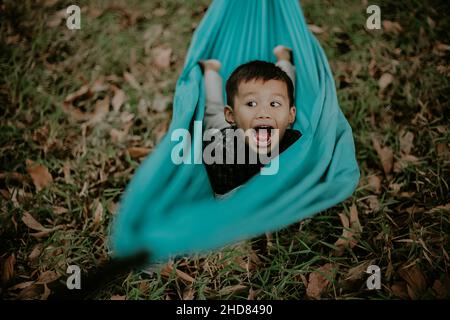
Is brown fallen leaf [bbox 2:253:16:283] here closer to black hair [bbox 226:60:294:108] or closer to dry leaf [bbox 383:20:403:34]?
black hair [bbox 226:60:294:108]

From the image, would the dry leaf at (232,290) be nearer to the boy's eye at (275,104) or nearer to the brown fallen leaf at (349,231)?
the brown fallen leaf at (349,231)

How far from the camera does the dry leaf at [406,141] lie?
1.32 meters

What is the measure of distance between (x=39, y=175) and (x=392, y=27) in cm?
132

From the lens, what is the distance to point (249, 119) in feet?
3.93

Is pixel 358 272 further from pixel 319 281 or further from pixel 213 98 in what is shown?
pixel 213 98

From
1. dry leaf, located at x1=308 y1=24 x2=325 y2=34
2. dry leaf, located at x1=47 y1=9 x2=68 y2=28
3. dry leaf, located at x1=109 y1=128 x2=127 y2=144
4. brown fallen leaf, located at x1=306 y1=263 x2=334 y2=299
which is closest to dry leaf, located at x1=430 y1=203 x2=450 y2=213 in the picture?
brown fallen leaf, located at x1=306 y1=263 x2=334 y2=299

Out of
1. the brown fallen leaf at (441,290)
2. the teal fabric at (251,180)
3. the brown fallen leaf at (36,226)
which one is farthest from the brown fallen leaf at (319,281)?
the brown fallen leaf at (36,226)

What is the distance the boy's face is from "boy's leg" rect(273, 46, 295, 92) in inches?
2.6

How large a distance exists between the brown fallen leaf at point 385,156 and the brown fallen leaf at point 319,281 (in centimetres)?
38

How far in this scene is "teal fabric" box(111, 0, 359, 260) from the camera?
1011 millimetres

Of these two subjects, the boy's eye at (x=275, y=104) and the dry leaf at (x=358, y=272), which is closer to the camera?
the dry leaf at (x=358, y=272)

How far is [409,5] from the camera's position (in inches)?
61.9

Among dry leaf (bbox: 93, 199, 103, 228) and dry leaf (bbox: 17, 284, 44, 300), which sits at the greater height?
dry leaf (bbox: 93, 199, 103, 228)

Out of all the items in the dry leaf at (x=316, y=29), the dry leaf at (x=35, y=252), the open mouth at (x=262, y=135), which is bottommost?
the dry leaf at (x=35, y=252)
